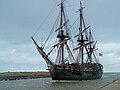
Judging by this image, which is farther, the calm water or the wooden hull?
the wooden hull

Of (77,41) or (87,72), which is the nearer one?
(87,72)

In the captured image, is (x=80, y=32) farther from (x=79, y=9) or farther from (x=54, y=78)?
(x=54, y=78)

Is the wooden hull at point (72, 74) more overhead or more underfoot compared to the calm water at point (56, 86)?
more overhead

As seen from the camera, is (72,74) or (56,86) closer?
(56,86)

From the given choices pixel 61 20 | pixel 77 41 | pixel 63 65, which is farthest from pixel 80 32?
pixel 63 65

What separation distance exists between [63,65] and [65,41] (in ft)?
26.5

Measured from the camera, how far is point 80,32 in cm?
9825

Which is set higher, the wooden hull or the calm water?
the wooden hull

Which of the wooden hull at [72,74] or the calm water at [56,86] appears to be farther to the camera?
the wooden hull at [72,74]

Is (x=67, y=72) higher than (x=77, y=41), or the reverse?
(x=77, y=41)

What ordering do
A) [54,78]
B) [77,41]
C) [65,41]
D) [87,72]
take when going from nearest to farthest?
[54,78]
[65,41]
[87,72]
[77,41]

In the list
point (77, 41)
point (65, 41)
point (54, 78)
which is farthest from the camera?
point (77, 41)

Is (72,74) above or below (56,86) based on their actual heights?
above

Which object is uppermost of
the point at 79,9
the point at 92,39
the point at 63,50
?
the point at 79,9
